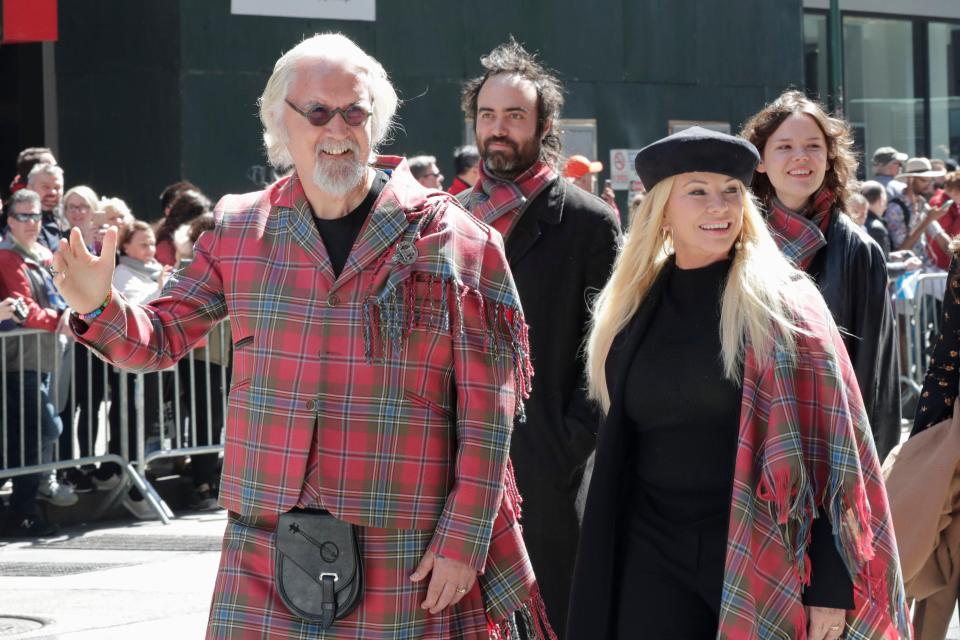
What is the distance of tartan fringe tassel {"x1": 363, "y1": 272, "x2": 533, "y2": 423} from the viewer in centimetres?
364

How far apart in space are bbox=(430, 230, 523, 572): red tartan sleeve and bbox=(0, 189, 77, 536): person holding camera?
220 inches

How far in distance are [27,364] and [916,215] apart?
908cm

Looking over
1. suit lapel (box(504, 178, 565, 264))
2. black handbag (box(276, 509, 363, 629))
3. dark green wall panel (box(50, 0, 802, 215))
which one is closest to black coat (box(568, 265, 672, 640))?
black handbag (box(276, 509, 363, 629))

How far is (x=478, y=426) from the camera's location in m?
3.67

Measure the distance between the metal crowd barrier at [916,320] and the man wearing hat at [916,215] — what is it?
1.40ft

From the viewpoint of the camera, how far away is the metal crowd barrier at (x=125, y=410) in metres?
8.85

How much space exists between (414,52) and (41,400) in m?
7.18

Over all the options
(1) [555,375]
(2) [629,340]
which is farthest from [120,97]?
(2) [629,340]

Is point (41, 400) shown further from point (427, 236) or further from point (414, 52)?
point (414, 52)

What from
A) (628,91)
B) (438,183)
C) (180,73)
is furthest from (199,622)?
(628,91)

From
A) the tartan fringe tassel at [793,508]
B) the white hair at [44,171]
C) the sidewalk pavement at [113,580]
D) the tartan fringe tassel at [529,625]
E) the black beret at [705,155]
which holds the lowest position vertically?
the sidewalk pavement at [113,580]

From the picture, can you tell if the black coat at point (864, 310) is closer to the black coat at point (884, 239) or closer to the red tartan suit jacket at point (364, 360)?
the red tartan suit jacket at point (364, 360)

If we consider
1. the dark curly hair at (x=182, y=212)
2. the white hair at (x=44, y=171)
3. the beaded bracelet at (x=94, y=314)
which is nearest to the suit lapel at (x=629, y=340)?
the beaded bracelet at (x=94, y=314)

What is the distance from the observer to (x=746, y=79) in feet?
59.1
